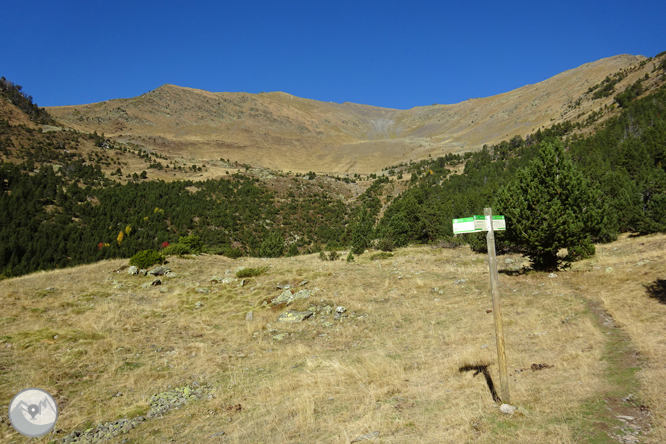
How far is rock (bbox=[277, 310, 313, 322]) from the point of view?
520 inches

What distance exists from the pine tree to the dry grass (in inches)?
65.8

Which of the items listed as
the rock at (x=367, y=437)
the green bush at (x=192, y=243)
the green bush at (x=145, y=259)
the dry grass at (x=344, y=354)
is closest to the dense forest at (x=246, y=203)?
the green bush at (x=192, y=243)

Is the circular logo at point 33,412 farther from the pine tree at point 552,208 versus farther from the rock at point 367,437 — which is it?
the pine tree at point 552,208

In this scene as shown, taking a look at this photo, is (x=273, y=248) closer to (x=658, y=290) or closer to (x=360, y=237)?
(x=360, y=237)

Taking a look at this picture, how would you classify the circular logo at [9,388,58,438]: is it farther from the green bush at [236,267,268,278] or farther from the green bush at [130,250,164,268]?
the green bush at [130,250,164,268]

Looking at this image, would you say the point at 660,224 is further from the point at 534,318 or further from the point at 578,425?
the point at 578,425

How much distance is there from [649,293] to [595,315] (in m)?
2.51

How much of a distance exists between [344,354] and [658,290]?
10.2 metres

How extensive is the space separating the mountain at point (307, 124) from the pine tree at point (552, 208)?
248ft

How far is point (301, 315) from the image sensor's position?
13344 millimetres

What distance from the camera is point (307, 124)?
152500mm

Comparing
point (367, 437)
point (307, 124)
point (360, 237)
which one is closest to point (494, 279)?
point (367, 437)

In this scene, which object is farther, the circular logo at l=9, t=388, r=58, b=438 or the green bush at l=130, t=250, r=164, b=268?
the green bush at l=130, t=250, r=164, b=268

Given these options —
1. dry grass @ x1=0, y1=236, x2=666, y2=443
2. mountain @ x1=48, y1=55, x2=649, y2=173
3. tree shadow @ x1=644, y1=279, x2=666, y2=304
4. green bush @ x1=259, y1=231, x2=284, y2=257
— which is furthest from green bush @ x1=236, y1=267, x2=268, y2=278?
mountain @ x1=48, y1=55, x2=649, y2=173
